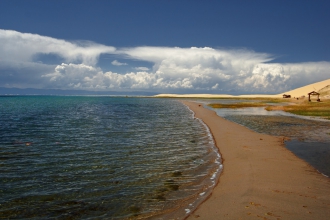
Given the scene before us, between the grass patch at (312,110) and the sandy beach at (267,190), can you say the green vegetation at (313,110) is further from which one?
the sandy beach at (267,190)

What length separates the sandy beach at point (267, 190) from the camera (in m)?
7.58

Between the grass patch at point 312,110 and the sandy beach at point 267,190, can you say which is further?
the grass patch at point 312,110

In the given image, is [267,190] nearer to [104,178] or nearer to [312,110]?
[104,178]

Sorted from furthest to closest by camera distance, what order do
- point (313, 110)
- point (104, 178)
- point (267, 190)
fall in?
point (313, 110)
point (104, 178)
point (267, 190)

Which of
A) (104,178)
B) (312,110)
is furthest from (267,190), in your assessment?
(312,110)

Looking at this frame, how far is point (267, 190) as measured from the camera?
30.8ft

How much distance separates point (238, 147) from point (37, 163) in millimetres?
12644

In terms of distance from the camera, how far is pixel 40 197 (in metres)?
9.33

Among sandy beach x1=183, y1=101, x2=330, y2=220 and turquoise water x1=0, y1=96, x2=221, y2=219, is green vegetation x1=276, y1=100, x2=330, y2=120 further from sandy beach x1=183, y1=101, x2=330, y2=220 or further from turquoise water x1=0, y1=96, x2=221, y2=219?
turquoise water x1=0, y1=96, x2=221, y2=219

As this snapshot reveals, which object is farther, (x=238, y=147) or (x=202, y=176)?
(x=238, y=147)

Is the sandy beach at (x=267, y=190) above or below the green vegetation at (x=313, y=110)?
below

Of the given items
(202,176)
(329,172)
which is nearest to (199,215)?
(202,176)

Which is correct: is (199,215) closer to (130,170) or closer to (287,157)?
(130,170)

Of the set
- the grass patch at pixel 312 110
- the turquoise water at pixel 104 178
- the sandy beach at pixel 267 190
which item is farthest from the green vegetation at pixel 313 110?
the turquoise water at pixel 104 178
